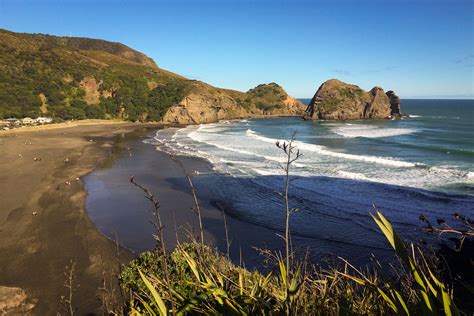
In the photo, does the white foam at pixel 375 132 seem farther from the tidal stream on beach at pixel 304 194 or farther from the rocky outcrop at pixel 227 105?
the rocky outcrop at pixel 227 105

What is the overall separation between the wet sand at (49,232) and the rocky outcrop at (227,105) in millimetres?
45139

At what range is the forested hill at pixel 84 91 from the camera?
212 ft

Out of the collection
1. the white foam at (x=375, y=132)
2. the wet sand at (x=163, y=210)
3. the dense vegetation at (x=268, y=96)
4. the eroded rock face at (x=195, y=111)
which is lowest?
the wet sand at (x=163, y=210)

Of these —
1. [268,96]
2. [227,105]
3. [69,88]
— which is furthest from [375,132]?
[268,96]

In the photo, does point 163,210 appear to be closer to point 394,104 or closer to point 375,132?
point 375,132

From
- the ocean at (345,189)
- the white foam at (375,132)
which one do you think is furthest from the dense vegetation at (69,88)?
the ocean at (345,189)

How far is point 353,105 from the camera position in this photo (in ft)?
282

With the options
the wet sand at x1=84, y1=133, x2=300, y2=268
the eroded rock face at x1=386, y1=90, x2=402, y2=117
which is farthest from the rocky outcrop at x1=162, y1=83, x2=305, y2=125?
the wet sand at x1=84, y1=133, x2=300, y2=268

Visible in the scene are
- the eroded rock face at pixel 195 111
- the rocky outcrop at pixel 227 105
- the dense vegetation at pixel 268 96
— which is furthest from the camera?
the dense vegetation at pixel 268 96

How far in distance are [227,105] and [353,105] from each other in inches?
1147

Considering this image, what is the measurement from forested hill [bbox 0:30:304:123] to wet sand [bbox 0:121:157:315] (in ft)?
118

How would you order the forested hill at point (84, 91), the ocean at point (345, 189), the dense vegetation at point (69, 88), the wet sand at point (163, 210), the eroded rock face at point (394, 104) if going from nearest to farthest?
1. the wet sand at point (163, 210)
2. the ocean at point (345, 189)
3. the dense vegetation at point (69, 88)
4. the forested hill at point (84, 91)
5. the eroded rock face at point (394, 104)

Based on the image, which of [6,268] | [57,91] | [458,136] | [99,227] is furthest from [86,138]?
[458,136]

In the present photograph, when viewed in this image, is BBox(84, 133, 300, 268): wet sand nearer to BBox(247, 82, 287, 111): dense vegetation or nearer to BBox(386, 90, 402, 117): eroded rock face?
BBox(386, 90, 402, 117): eroded rock face
